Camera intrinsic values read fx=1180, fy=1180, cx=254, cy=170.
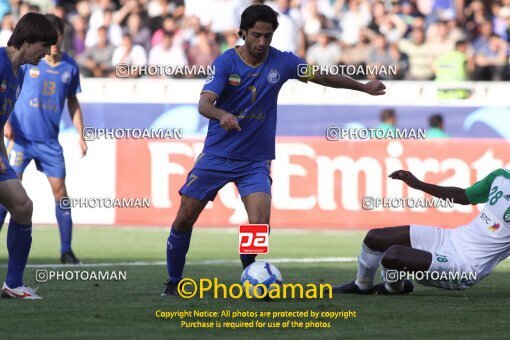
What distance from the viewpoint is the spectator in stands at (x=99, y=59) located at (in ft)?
70.2

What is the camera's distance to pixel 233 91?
9.51 metres

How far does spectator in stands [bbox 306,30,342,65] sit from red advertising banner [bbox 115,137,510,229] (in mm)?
2893

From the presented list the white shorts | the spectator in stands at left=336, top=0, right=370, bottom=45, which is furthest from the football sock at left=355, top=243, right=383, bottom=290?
the spectator in stands at left=336, top=0, right=370, bottom=45

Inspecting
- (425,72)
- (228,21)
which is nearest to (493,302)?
(425,72)

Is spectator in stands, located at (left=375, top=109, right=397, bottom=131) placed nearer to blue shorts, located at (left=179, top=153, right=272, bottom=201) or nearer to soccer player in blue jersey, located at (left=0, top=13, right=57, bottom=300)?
blue shorts, located at (left=179, top=153, right=272, bottom=201)

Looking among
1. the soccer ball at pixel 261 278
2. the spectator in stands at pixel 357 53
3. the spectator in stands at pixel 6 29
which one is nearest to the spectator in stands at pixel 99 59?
the spectator in stands at pixel 6 29

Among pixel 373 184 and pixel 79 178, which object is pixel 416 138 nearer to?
pixel 373 184

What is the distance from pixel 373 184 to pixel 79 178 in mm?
4690

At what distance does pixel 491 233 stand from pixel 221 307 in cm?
224

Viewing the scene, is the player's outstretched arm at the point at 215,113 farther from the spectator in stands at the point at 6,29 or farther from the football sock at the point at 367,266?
the spectator in stands at the point at 6,29

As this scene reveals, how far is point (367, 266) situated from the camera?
384 inches

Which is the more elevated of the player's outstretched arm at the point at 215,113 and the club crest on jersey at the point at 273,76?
the club crest on jersey at the point at 273,76

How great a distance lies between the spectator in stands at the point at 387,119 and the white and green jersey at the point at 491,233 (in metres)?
9.55

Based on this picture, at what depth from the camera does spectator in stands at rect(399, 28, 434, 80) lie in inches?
822
